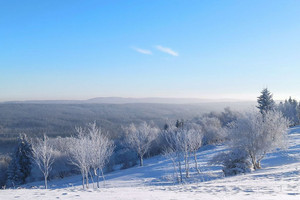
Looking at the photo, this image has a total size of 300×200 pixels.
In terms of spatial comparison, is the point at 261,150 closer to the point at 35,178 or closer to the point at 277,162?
the point at 277,162

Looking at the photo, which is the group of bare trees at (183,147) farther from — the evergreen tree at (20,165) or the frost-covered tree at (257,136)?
the evergreen tree at (20,165)

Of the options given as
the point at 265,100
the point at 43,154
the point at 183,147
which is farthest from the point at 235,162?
the point at 265,100

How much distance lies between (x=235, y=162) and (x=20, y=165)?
41.4m

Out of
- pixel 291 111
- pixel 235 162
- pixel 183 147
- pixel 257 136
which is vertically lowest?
pixel 235 162

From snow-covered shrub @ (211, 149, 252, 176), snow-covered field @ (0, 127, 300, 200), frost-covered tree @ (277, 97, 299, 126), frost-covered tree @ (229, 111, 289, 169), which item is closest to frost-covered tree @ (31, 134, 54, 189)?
snow-covered field @ (0, 127, 300, 200)

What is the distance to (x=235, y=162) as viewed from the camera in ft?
68.2

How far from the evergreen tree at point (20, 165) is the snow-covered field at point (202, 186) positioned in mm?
18213

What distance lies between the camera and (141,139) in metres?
40.7

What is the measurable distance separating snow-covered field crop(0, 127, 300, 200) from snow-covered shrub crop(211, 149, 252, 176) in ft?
4.29

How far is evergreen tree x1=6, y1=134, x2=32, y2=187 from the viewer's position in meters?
40.7

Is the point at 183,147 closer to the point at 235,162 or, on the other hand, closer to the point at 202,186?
the point at 235,162

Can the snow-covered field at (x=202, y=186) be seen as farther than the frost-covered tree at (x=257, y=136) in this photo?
No

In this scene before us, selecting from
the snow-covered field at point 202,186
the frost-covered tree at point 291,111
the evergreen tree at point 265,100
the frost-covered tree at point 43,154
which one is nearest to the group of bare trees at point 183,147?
the snow-covered field at point 202,186

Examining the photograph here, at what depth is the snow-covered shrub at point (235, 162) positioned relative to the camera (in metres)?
20.2
